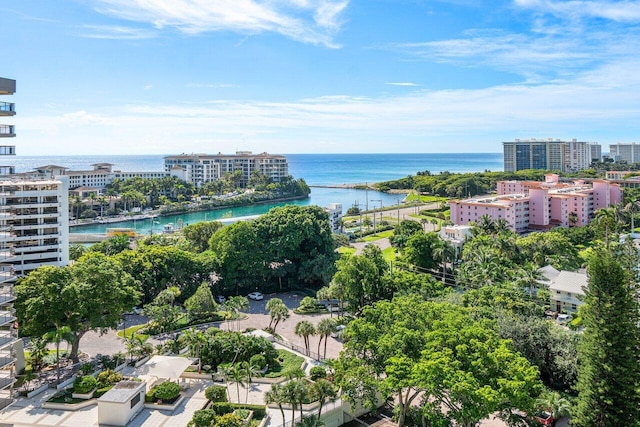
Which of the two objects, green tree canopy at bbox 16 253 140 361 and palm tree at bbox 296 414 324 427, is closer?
palm tree at bbox 296 414 324 427

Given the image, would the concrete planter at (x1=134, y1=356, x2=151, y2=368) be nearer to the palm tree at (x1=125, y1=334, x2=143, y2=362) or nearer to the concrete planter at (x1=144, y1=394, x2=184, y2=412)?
the palm tree at (x1=125, y1=334, x2=143, y2=362)

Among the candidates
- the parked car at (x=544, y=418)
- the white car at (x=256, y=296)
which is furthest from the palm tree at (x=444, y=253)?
the parked car at (x=544, y=418)

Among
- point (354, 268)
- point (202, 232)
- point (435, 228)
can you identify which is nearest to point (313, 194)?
point (435, 228)

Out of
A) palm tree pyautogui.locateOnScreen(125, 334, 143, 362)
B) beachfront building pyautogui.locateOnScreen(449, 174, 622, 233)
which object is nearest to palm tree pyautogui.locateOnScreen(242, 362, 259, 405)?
palm tree pyautogui.locateOnScreen(125, 334, 143, 362)

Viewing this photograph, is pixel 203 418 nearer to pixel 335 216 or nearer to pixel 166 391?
pixel 166 391

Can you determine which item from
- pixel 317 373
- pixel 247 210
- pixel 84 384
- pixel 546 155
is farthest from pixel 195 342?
pixel 546 155
